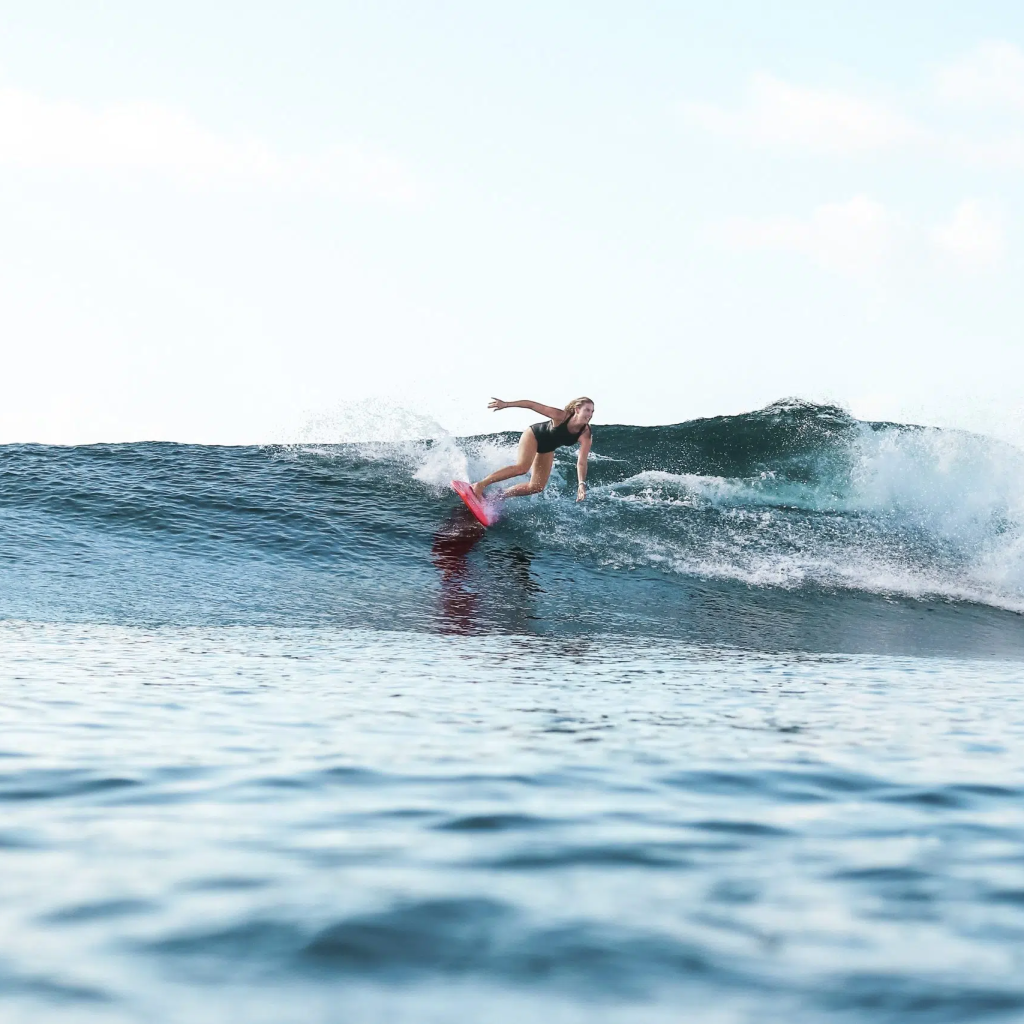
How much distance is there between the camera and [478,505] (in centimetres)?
1441

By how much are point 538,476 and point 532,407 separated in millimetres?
1374

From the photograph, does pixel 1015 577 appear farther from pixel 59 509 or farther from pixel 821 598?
pixel 59 509

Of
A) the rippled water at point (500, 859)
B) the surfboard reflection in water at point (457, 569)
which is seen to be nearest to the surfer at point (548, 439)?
the surfboard reflection in water at point (457, 569)

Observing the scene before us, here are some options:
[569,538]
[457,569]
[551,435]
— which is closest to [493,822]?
[457,569]

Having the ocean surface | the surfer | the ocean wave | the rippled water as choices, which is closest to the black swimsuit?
the surfer

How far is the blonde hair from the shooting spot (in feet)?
40.5

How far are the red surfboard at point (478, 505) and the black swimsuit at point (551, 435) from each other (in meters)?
1.69

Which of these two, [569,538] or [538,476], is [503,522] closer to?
[569,538]

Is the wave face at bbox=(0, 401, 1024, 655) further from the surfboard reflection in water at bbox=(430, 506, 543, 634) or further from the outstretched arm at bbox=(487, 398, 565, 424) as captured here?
the outstretched arm at bbox=(487, 398, 565, 424)

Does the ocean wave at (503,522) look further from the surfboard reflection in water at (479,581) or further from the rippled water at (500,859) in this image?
the rippled water at (500,859)

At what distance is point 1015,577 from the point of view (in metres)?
13.8

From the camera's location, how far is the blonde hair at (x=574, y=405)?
12344 mm

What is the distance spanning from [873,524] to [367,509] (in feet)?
25.3

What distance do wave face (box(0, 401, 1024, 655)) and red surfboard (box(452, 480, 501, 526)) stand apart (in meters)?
0.24
